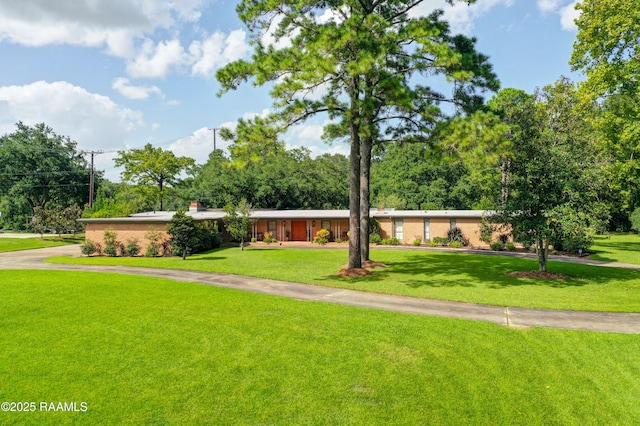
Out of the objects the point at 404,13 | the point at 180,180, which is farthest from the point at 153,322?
the point at 180,180

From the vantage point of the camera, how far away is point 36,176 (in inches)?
2318

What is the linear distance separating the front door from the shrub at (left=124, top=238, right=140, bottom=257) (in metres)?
15.7

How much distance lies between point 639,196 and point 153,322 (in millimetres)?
61576

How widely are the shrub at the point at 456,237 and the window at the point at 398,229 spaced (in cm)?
437

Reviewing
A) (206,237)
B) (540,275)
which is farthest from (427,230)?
(206,237)

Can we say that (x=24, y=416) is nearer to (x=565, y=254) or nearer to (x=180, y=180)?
(x=565, y=254)

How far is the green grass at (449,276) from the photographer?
14.3 m

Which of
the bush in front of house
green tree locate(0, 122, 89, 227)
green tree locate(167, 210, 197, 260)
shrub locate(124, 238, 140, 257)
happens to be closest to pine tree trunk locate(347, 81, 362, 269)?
green tree locate(167, 210, 197, 260)

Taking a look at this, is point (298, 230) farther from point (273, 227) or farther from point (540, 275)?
point (540, 275)

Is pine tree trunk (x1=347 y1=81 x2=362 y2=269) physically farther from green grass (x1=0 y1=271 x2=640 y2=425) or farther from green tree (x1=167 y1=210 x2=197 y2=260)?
green tree (x1=167 y1=210 x2=197 y2=260)

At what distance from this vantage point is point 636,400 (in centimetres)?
670

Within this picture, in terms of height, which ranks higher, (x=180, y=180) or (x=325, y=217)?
(x=180, y=180)

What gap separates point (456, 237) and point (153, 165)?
3563cm

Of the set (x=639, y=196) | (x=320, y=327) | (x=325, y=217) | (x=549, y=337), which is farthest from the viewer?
(x=639, y=196)
